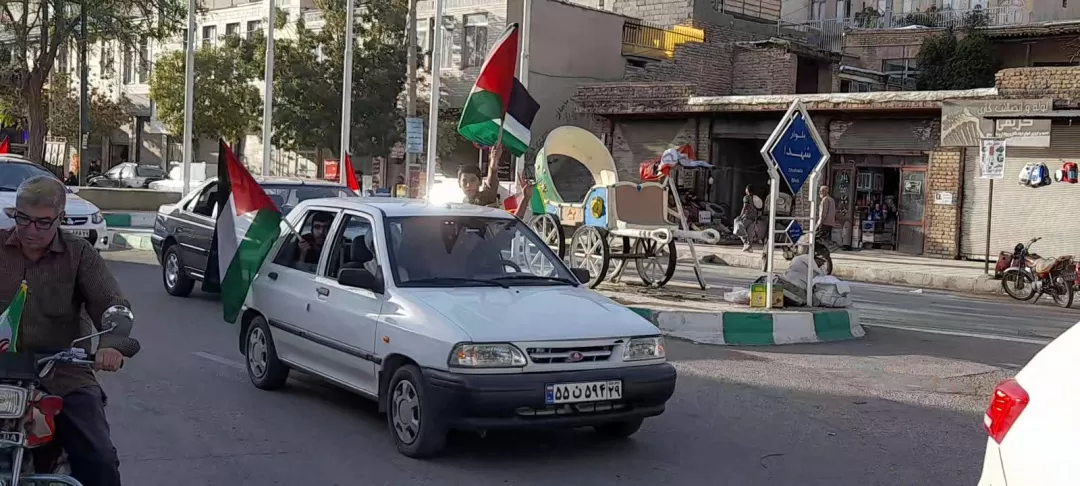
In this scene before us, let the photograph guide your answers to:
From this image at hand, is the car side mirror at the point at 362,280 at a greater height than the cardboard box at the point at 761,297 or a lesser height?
greater

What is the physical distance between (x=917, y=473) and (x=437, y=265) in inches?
127

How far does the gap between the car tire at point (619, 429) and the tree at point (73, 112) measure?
47012 millimetres

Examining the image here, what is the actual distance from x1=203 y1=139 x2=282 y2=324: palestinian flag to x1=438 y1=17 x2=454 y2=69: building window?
29.5 metres

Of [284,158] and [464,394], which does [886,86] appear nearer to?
[284,158]

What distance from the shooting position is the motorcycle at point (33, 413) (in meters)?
3.64

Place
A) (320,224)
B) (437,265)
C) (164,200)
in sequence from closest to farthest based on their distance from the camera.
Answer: (437,265) → (320,224) → (164,200)

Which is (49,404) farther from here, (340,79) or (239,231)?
(340,79)

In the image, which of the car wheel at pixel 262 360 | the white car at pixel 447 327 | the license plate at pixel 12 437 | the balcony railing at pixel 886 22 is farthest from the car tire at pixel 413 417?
the balcony railing at pixel 886 22

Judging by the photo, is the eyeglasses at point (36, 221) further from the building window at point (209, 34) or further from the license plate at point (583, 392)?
A: the building window at point (209, 34)

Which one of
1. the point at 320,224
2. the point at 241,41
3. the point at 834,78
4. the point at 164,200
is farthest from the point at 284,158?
the point at 320,224

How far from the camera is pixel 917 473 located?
651cm

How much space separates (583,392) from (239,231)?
3369mm

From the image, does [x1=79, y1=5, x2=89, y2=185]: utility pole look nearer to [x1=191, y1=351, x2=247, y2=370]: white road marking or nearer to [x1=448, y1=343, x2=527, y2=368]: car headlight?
[x1=191, y1=351, x2=247, y2=370]: white road marking

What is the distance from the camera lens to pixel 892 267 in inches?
872
